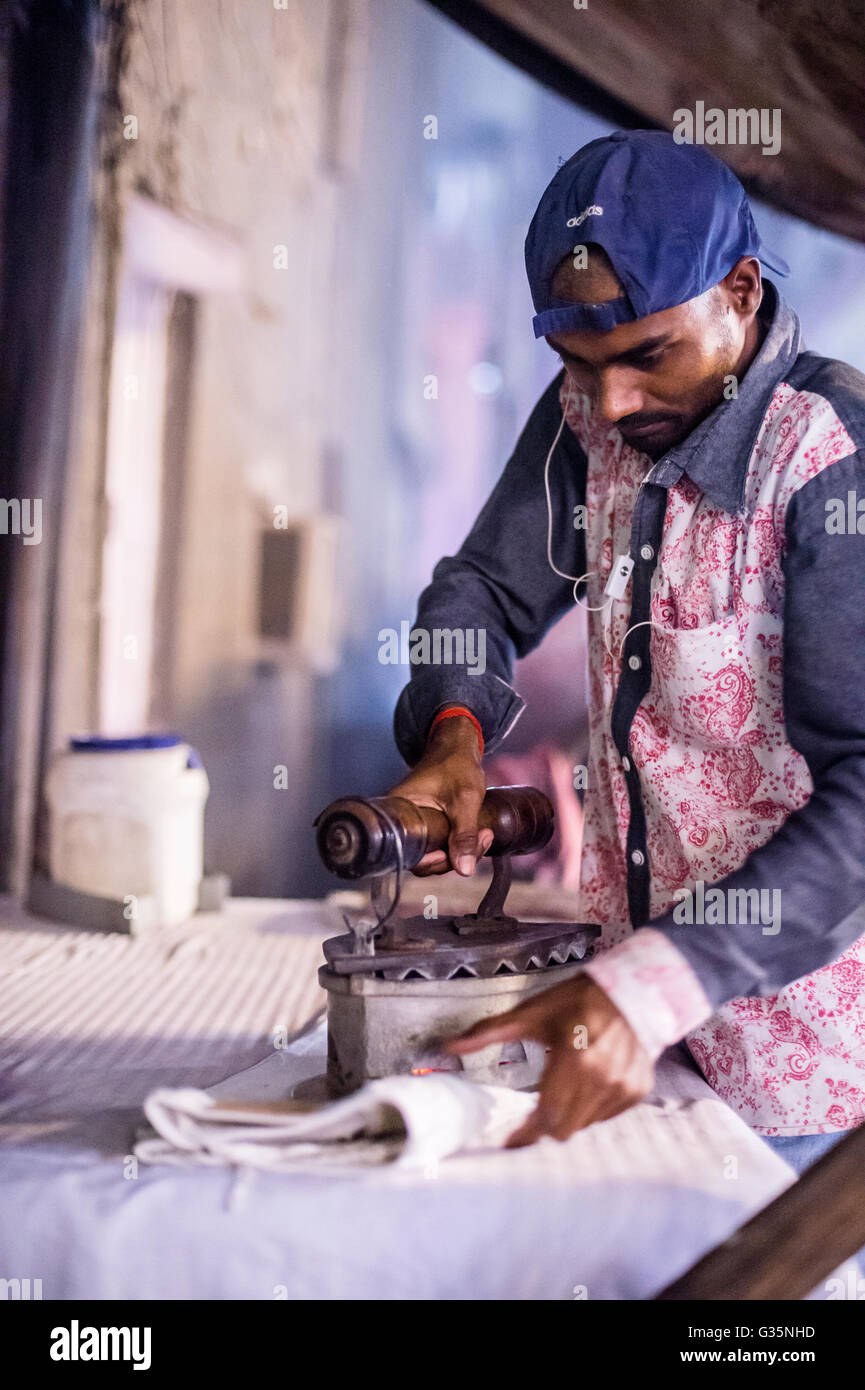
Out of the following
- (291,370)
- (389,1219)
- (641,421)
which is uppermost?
(291,370)

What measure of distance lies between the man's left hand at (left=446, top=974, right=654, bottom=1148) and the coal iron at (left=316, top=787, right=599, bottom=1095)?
92 millimetres

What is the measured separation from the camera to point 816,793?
91cm

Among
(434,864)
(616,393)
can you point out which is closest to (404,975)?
(434,864)

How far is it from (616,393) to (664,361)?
51 millimetres

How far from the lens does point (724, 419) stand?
1052 millimetres

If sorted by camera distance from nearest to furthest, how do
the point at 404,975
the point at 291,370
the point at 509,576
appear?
the point at 404,975 → the point at 509,576 → the point at 291,370

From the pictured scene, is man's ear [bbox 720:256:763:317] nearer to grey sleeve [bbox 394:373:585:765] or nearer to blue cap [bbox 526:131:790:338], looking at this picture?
blue cap [bbox 526:131:790:338]

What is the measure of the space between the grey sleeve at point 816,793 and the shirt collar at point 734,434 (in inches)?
3.6

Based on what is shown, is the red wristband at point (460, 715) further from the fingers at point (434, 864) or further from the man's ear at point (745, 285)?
the man's ear at point (745, 285)

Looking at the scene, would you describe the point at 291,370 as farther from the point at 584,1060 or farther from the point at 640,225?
the point at 584,1060

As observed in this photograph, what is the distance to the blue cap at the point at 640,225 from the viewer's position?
0.97 metres

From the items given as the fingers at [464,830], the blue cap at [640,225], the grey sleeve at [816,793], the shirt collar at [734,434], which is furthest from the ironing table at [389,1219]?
the blue cap at [640,225]

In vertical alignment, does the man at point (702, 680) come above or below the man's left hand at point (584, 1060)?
above
